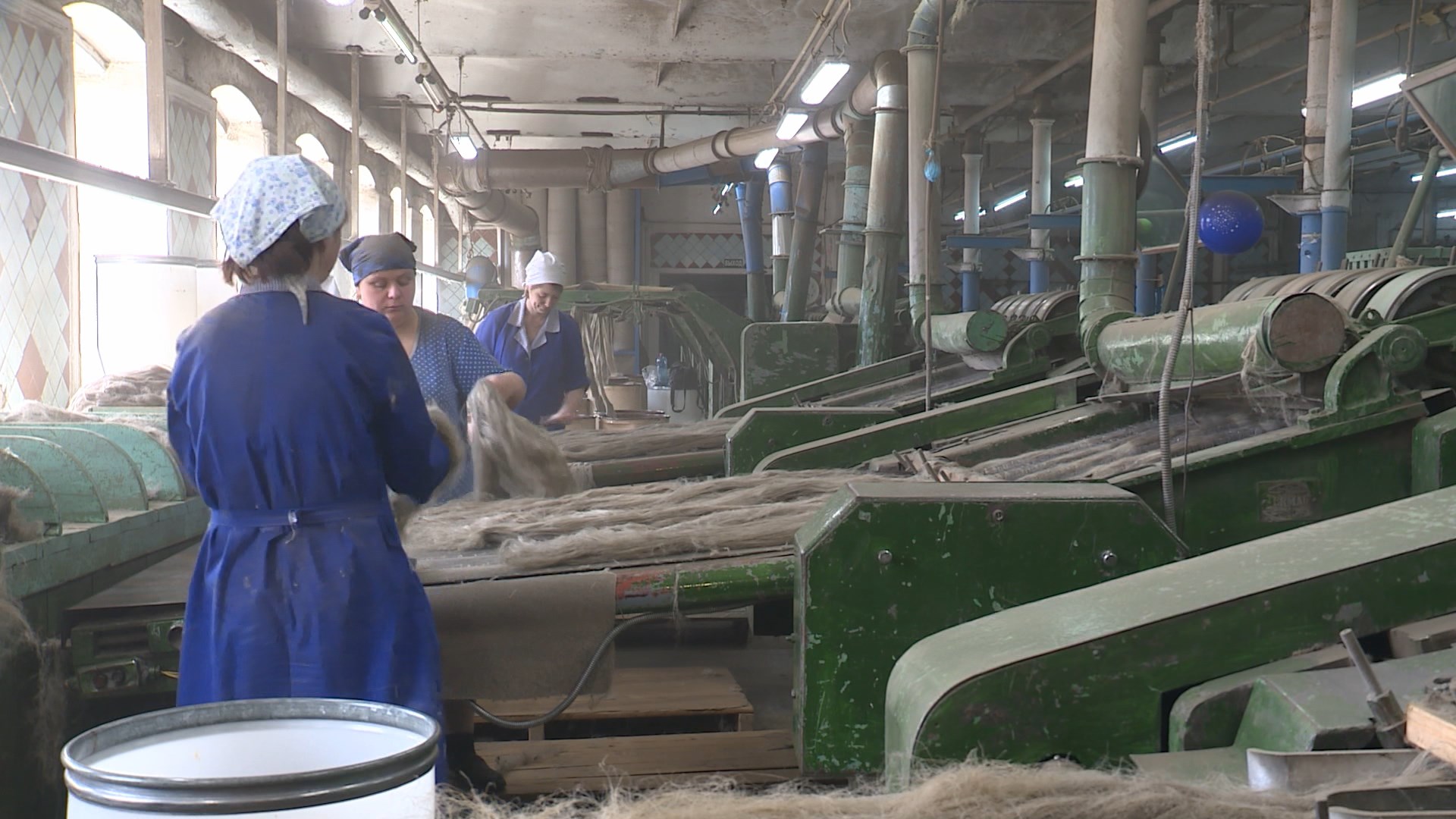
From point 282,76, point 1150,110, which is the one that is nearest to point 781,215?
point 1150,110

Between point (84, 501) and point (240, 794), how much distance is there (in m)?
2.70

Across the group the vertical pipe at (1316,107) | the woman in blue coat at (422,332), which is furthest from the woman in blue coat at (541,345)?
the vertical pipe at (1316,107)

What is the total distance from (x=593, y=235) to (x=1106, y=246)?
1349 centimetres

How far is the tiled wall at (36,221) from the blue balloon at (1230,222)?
22.6 ft

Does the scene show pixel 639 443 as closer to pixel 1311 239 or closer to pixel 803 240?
pixel 1311 239

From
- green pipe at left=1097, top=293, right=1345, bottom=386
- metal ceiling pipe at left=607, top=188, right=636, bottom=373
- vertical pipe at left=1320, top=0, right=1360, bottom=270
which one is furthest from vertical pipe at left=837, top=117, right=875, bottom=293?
metal ceiling pipe at left=607, top=188, right=636, bottom=373

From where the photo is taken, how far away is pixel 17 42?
590 cm

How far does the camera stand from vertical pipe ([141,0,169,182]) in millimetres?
5359

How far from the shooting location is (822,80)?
7.77 metres

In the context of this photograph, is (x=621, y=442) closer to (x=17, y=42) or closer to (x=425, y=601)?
(x=425, y=601)

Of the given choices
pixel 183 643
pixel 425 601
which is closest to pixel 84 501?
pixel 183 643

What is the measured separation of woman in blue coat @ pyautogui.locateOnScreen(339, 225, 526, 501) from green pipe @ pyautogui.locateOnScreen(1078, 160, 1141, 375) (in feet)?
6.98

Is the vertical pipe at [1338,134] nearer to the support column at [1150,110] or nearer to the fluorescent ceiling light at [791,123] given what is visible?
the support column at [1150,110]

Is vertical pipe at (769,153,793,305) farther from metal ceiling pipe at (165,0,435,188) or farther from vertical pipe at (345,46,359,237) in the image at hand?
vertical pipe at (345,46,359,237)
